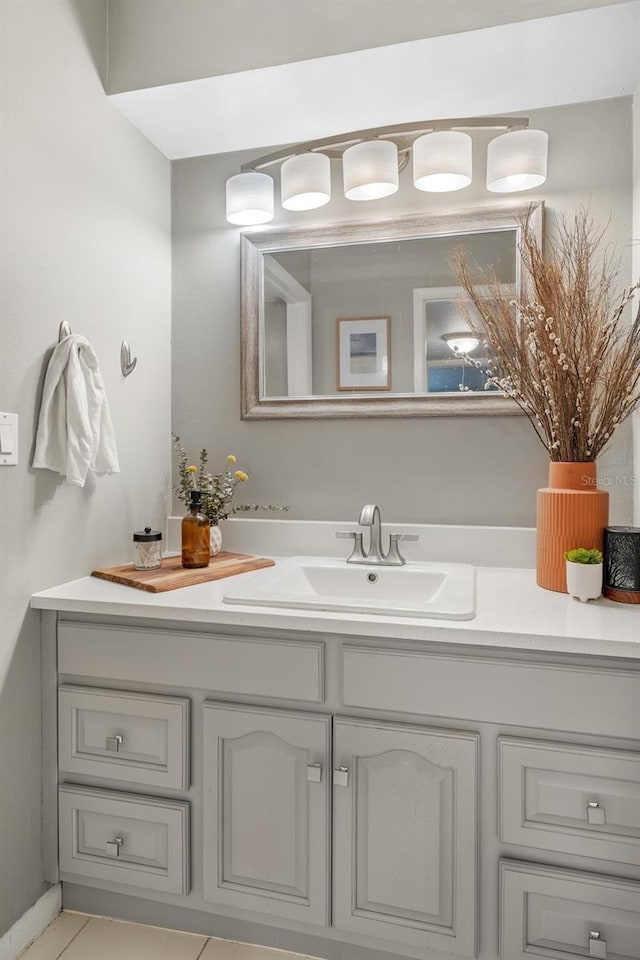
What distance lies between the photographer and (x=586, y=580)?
137cm

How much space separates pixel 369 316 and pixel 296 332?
248 mm

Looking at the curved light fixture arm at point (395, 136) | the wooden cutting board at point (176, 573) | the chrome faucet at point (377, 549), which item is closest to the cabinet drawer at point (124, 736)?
the wooden cutting board at point (176, 573)

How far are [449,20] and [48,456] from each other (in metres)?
1.47

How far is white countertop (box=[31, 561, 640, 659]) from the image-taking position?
3.77ft

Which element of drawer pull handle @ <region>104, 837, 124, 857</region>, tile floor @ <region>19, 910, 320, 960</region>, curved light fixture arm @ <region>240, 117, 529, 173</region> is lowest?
tile floor @ <region>19, 910, 320, 960</region>

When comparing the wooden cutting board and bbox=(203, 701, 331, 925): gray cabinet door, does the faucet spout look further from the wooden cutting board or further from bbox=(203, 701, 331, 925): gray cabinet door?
bbox=(203, 701, 331, 925): gray cabinet door

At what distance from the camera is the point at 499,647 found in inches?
47.0

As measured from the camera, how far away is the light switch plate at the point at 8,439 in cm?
134

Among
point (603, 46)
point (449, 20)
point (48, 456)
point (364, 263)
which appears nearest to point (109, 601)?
point (48, 456)

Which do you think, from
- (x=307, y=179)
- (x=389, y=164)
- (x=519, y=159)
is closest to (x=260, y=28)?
(x=307, y=179)

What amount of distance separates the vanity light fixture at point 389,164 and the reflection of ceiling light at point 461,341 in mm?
421

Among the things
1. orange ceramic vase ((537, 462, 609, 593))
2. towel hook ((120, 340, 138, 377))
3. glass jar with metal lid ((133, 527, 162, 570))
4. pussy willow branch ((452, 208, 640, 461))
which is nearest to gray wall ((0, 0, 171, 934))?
towel hook ((120, 340, 138, 377))

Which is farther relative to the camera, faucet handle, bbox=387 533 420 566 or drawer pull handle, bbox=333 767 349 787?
faucet handle, bbox=387 533 420 566

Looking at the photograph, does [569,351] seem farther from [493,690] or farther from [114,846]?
[114,846]
